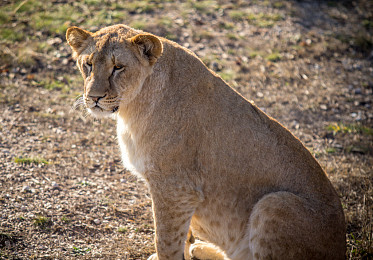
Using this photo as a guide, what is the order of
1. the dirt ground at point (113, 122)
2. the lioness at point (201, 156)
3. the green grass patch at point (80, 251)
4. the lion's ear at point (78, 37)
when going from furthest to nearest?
the dirt ground at point (113, 122), the green grass patch at point (80, 251), the lion's ear at point (78, 37), the lioness at point (201, 156)

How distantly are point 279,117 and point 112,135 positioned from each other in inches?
129

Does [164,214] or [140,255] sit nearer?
[164,214]

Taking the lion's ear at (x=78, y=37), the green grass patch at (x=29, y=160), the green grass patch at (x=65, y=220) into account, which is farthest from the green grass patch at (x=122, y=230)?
the lion's ear at (x=78, y=37)

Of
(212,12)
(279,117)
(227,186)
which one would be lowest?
(279,117)

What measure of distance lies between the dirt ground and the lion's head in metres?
1.95

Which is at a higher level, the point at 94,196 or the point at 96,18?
the point at 96,18

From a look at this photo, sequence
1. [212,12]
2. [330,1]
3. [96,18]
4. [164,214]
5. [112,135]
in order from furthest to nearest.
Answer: [330,1]
[212,12]
[96,18]
[112,135]
[164,214]

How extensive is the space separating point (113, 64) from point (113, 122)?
375 centimetres

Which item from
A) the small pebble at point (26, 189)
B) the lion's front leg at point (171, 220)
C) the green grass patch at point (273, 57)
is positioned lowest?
the green grass patch at point (273, 57)

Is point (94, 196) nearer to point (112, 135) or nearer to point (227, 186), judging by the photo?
point (112, 135)

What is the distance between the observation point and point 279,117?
7.96 m

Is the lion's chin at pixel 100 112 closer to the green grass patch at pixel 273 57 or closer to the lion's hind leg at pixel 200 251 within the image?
the lion's hind leg at pixel 200 251

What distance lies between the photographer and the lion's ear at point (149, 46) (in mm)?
3885

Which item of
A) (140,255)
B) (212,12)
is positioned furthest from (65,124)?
(212,12)
